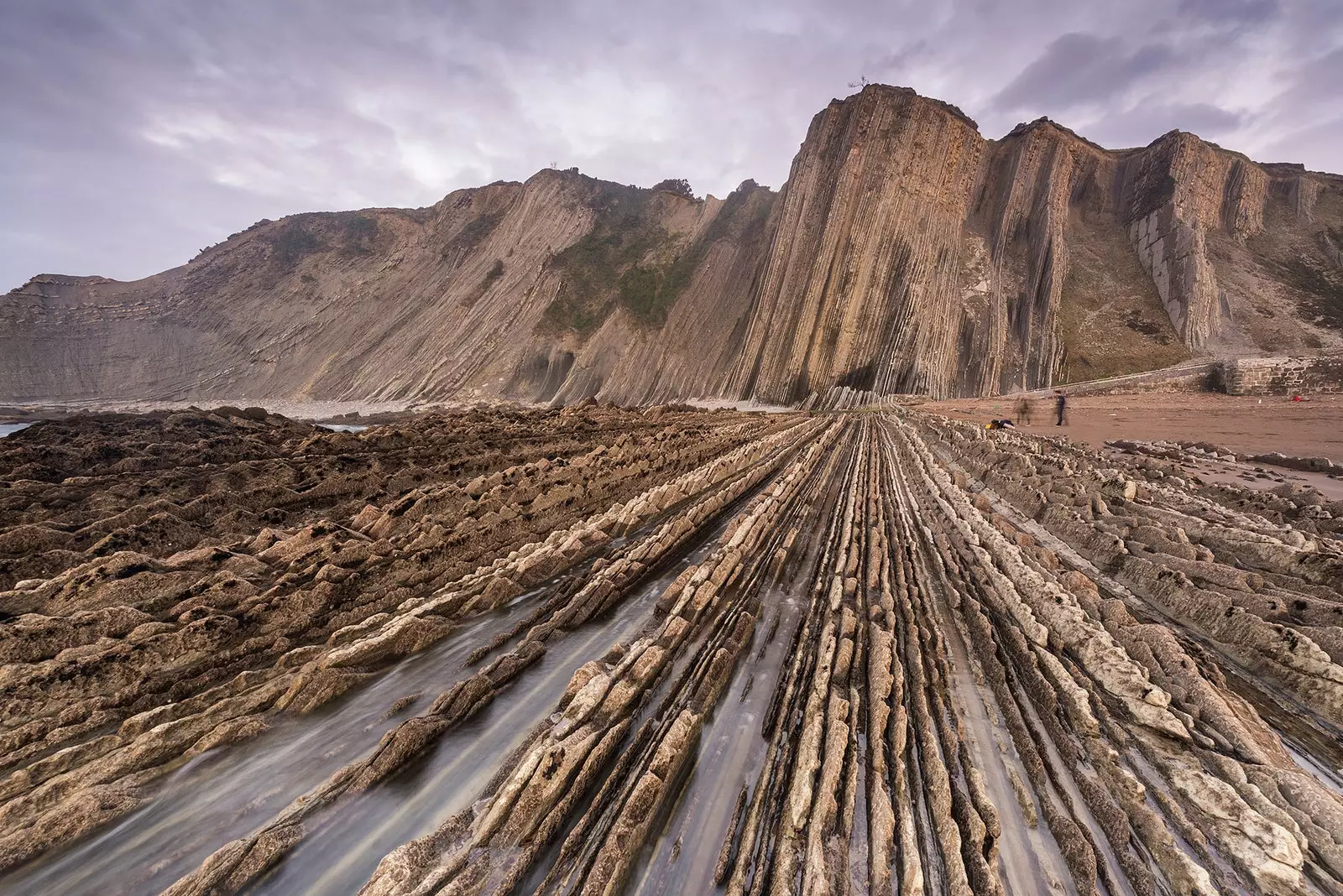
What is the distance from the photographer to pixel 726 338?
48375mm

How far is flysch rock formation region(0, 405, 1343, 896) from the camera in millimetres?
3342

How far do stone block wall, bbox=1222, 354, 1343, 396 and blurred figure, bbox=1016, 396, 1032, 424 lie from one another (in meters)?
11.8

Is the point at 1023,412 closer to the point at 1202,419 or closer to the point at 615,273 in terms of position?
the point at 1202,419

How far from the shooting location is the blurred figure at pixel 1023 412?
30531mm

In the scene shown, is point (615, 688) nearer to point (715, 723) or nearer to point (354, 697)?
point (715, 723)

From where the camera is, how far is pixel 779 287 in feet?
150

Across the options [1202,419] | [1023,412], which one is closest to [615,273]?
[1023,412]

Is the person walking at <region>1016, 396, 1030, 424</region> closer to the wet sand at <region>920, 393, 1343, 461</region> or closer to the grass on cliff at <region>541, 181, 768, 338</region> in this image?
Result: the wet sand at <region>920, 393, 1343, 461</region>

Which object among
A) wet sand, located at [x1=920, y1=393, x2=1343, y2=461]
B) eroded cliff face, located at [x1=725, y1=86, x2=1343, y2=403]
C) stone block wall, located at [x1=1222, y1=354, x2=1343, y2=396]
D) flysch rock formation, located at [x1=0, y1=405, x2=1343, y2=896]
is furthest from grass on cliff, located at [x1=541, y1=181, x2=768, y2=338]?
flysch rock formation, located at [x1=0, y1=405, x2=1343, y2=896]

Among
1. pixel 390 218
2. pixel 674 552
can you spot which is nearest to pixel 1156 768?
pixel 674 552

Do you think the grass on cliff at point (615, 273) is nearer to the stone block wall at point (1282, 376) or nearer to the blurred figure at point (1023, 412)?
the blurred figure at point (1023, 412)

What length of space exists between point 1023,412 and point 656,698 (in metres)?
35.0

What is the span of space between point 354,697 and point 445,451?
10.5m

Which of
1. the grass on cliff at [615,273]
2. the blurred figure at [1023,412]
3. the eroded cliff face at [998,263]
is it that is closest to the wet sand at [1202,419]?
the blurred figure at [1023,412]
